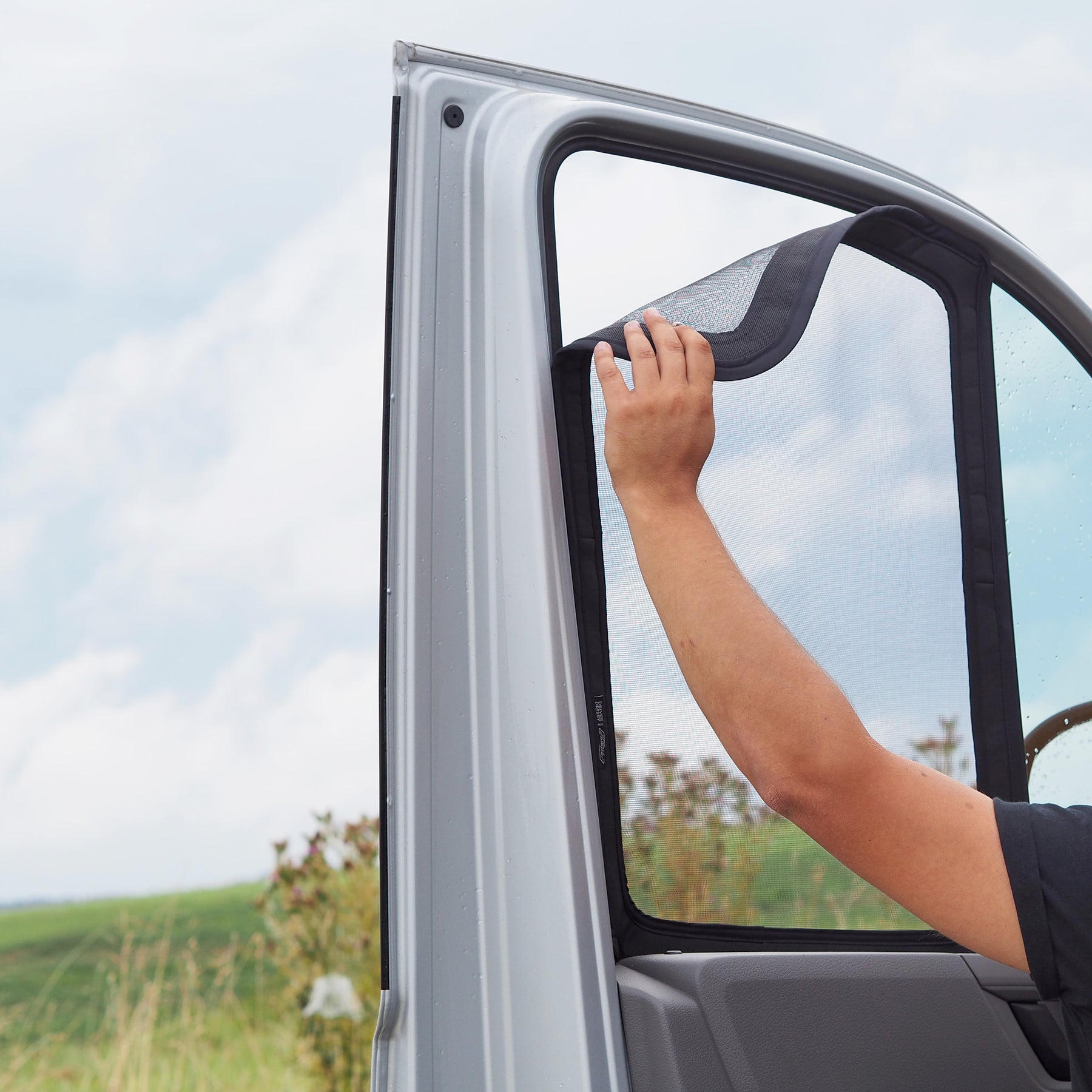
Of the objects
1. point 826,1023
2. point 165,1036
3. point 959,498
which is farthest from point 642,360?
point 165,1036

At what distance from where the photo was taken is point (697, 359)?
1175mm

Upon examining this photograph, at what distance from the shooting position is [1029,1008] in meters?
1.46

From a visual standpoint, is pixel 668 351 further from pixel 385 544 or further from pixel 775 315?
pixel 385 544

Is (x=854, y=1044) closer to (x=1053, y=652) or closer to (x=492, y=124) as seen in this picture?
(x=1053, y=652)

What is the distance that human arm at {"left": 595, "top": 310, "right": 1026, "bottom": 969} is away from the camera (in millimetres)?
1031

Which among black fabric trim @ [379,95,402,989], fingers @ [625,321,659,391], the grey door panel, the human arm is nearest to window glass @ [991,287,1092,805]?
the grey door panel

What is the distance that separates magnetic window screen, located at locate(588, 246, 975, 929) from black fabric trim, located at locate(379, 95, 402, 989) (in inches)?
9.8

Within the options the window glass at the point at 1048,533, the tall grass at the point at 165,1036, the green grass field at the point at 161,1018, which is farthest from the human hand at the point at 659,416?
the tall grass at the point at 165,1036

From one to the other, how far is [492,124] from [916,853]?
95 cm

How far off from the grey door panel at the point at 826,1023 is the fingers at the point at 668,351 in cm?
67

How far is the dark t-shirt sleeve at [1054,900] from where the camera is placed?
1007mm

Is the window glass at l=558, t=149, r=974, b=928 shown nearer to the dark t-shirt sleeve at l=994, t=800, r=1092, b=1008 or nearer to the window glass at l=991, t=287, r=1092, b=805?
the window glass at l=991, t=287, r=1092, b=805

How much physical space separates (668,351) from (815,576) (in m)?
0.37

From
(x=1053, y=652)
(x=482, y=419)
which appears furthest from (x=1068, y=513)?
(x=482, y=419)
